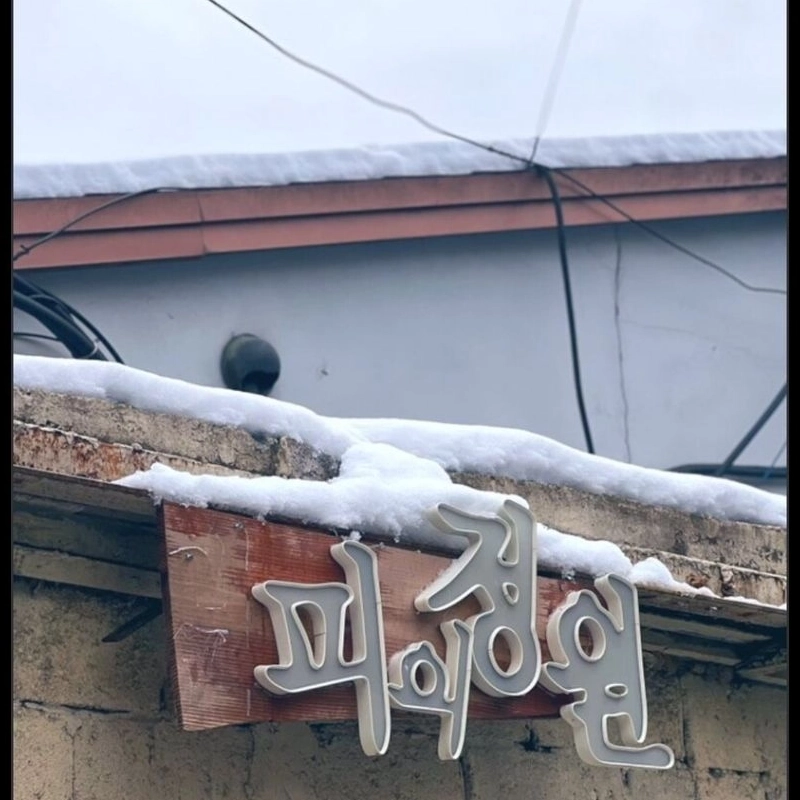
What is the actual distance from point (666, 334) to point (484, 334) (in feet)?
4.27

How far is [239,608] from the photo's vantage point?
376cm

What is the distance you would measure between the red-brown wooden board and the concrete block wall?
1.38 ft

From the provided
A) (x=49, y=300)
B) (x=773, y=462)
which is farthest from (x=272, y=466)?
(x=773, y=462)

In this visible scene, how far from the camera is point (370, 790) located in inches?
169

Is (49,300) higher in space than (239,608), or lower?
higher

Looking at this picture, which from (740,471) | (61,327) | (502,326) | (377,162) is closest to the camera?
(61,327)

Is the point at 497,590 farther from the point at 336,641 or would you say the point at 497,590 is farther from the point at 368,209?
the point at 368,209

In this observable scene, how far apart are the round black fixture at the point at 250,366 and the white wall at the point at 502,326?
0.27 ft

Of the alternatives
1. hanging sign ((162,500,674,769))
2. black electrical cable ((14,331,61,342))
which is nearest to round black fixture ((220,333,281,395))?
black electrical cable ((14,331,61,342))

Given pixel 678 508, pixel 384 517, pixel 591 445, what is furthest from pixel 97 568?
pixel 591 445

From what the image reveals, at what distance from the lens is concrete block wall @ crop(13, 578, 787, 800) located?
12.7 ft

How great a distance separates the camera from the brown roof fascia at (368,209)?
775cm

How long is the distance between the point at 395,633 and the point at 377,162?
4810 mm
